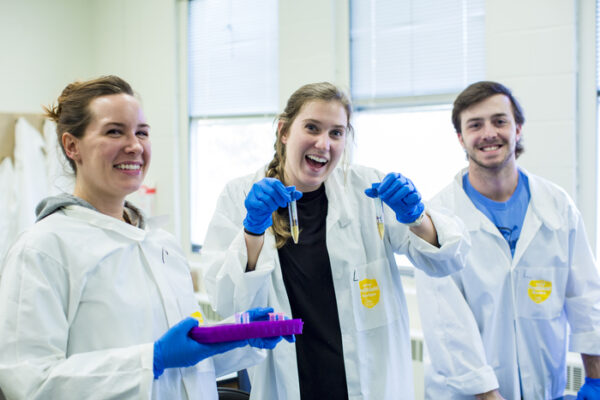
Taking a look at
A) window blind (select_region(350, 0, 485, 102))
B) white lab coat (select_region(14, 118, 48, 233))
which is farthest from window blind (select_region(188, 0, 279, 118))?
white lab coat (select_region(14, 118, 48, 233))

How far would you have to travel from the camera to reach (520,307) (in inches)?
65.0

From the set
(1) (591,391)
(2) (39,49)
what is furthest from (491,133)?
(2) (39,49)

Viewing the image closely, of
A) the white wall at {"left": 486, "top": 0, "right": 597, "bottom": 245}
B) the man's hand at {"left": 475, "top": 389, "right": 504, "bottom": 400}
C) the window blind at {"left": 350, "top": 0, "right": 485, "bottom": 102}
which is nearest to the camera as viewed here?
the man's hand at {"left": 475, "top": 389, "right": 504, "bottom": 400}

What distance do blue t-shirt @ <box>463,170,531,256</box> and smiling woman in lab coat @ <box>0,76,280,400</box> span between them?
0.98m

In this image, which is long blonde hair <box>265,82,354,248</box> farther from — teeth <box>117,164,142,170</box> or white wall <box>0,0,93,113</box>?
white wall <box>0,0,93,113</box>

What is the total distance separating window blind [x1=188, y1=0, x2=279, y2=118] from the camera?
127 inches

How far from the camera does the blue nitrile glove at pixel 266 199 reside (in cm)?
127

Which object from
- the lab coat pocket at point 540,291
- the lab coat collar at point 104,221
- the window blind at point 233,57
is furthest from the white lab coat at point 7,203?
the lab coat pocket at point 540,291

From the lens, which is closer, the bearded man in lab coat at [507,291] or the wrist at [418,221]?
the wrist at [418,221]

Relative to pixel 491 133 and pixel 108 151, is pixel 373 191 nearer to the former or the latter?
pixel 491 133

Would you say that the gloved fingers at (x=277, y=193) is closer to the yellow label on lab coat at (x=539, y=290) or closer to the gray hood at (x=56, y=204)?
the gray hood at (x=56, y=204)

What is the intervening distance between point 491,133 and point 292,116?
2.34 ft

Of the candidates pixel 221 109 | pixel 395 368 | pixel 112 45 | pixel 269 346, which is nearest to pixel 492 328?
pixel 395 368

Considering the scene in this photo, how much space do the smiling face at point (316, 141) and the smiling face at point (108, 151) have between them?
18.4 inches
